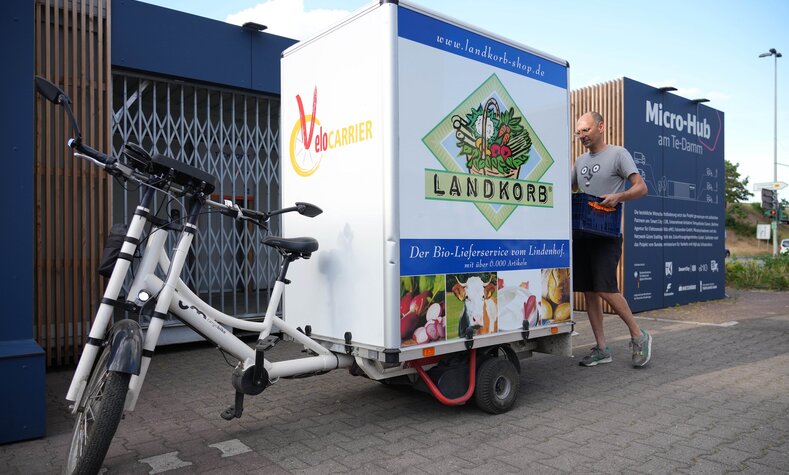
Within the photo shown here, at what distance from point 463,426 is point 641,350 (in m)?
2.35

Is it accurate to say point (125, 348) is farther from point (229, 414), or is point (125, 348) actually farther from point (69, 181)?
point (69, 181)

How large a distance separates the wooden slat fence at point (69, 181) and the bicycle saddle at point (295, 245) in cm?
302

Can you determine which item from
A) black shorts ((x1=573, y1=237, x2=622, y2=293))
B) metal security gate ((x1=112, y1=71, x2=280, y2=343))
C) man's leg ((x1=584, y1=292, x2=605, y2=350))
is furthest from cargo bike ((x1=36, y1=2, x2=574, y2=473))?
metal security gate ((x1=112, y1=71, x2=280, y2=343))

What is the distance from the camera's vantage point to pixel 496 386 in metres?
4.03

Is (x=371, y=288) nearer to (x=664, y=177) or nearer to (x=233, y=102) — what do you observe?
(x=233, y=102)

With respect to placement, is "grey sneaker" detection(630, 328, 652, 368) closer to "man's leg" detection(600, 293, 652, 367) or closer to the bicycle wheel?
"man's leg" detection(600, 293, 652, 367)

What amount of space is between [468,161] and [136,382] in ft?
7.59

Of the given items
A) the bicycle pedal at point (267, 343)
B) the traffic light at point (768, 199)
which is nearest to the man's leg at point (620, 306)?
the bicycle pedal at point (267, 343)

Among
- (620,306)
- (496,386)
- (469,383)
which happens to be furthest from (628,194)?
(469,383)

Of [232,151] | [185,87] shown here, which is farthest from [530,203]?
[185,87]

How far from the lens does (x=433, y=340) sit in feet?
11.7

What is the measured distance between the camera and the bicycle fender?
262cm

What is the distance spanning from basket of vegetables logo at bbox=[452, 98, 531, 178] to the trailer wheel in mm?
1311

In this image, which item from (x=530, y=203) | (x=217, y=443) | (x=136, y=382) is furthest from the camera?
(x=530, y=203)
